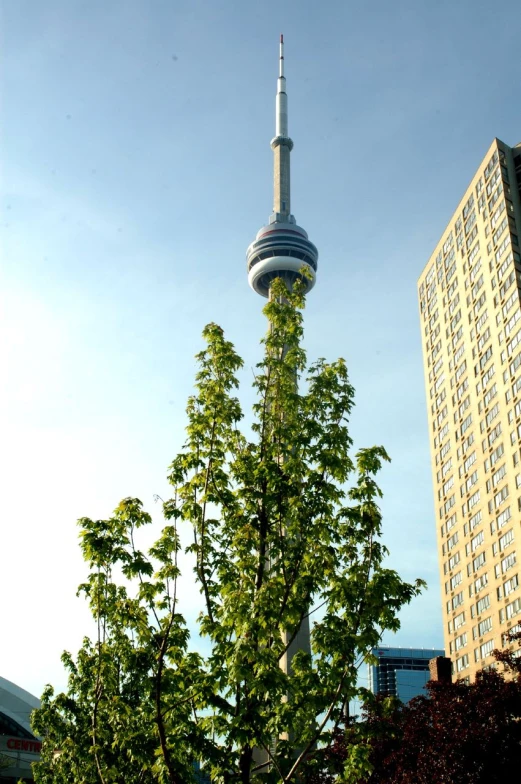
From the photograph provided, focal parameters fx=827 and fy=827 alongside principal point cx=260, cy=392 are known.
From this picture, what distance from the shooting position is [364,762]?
13.4m

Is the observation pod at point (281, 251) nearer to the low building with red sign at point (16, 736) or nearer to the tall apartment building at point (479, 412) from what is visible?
the tall apartment building at point (479, 412)

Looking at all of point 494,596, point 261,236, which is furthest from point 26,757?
point 261,236

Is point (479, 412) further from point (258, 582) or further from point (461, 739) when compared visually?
point (258, 582)

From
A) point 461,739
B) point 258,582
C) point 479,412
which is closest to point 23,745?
point 461,739

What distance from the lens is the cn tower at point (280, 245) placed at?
145 meters

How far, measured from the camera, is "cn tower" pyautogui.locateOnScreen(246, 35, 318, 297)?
145000 mm

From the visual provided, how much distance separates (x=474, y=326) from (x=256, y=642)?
260 feet

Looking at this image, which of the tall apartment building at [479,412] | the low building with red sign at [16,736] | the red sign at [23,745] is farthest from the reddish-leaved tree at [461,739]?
the red sign at [23,745]

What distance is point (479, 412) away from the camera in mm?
84375

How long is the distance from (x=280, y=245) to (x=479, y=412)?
226ft

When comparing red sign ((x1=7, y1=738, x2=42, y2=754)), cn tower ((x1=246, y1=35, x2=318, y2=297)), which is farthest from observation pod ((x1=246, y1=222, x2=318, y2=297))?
red sign ((x1=7, y1=738, x2=42, y2=754))

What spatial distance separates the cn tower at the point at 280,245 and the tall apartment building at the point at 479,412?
48.1 meters

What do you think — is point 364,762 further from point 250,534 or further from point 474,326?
point 474,326

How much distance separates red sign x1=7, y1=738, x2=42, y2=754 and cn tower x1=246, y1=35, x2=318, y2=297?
294 ft
